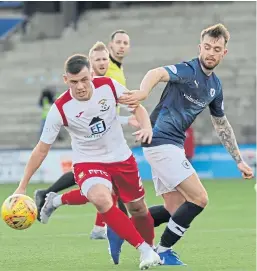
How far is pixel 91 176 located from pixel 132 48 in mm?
20873

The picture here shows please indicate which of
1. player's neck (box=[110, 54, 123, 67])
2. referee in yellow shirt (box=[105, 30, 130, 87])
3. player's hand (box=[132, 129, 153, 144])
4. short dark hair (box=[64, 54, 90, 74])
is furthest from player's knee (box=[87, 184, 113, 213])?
player's neck (box=[110, 54, 123, 67])

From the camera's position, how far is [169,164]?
8.39 m

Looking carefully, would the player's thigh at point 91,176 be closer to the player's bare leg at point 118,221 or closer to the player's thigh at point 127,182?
the player's bare leg at point 118,221

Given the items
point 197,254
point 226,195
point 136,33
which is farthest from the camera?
point 136,33

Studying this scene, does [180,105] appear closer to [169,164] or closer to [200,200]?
[169,164]

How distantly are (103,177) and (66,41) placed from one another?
2203cm

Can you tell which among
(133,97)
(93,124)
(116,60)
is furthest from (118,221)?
(116,60)

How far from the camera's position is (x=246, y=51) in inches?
1077

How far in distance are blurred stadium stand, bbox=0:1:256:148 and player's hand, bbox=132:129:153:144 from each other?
16964mm

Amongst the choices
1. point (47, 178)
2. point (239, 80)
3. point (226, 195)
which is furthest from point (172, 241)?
point (239, 80)

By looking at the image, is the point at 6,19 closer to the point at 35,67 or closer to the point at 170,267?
the point at 35,67

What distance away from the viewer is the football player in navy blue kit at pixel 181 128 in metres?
8.34

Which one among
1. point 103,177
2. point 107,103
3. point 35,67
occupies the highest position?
point 107,103

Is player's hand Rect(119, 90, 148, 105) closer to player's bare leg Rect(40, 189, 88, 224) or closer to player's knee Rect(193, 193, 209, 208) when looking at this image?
player's knee Rect(193, 193, 209, 208)
